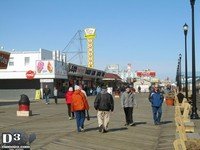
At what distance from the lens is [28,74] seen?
56250mm

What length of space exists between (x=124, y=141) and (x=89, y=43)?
335 ft

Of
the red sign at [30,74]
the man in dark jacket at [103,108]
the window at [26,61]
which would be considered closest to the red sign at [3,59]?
the red sign at [30,74]

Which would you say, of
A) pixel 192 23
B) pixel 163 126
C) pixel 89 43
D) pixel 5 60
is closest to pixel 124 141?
pixel 163 126

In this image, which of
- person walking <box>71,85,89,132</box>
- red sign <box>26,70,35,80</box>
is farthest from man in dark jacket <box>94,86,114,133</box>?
red sign <box>26,70,35,80</box>

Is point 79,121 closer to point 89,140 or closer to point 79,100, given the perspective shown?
point 79,100

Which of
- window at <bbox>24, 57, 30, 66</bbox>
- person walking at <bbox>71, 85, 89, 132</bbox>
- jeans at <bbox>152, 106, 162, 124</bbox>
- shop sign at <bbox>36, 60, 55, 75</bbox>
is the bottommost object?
jeans at <bbox>152, 106, 162, 124</bbox>

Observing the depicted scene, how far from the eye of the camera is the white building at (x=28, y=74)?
A: 55.4m

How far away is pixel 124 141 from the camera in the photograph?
46.5ft

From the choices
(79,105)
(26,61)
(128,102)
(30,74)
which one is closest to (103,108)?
(79,105)

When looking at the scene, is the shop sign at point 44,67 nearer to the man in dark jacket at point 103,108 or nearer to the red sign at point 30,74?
the red sign at point 30,74

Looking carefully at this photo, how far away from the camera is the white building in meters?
55.4

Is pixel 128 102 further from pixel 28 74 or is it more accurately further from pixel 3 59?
pixel 28 74

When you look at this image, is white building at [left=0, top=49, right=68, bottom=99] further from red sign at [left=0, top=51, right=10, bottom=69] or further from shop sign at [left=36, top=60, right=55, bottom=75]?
red sign at [left=0, top=51, right=10, bottom=69]

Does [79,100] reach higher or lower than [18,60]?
lower
